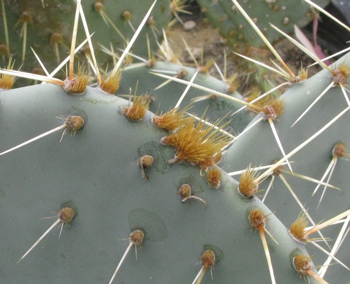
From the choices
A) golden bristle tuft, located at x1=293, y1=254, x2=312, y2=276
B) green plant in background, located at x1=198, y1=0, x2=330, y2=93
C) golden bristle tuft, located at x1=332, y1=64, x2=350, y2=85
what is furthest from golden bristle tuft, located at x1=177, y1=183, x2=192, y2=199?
green plant in background, located at x1=198, y1=0, x2=330, y2=93

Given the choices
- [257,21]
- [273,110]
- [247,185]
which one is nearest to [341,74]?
[273,110]

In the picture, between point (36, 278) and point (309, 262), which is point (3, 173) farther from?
point (309, 262)

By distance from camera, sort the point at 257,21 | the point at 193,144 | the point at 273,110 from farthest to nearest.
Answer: the point at 257,21 → the point at 273,110 → the point at 193,144

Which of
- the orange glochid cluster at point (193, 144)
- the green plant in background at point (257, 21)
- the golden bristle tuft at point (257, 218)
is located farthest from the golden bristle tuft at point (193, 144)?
the green plant in background at point (257, 21)

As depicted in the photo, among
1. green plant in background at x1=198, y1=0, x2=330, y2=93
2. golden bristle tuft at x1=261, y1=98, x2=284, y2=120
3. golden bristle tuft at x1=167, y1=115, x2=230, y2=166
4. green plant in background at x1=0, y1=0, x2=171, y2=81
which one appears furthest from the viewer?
green plant in background at x1=198, y1=0, x2=330, y2=93

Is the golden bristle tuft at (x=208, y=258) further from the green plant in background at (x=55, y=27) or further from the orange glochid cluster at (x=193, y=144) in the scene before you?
the green plant in background at (x=55, y=27)

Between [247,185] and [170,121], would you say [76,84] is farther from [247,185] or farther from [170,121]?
[247,185]

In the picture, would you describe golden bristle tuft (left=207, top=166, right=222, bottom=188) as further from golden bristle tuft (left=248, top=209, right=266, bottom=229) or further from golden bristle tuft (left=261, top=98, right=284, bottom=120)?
golden bristle tuft (left=261, top=98, right=284, bottom=120)
